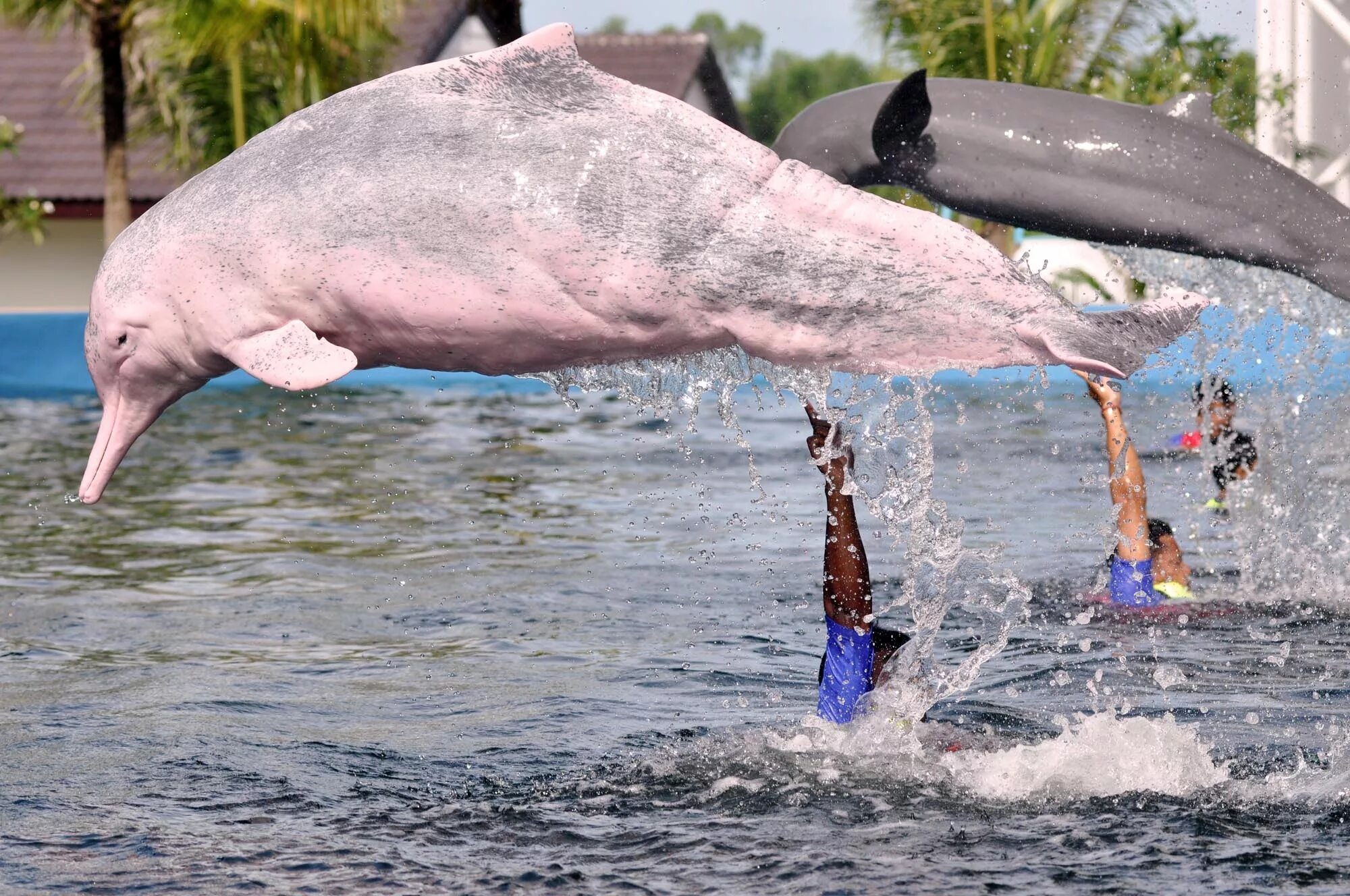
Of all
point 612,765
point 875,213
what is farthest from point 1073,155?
point 612,765

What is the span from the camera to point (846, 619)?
5344 mm

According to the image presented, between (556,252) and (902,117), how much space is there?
1352 millimetres

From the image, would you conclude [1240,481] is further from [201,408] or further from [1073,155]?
[201,408]

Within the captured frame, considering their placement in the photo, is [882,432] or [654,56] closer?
[882,432]

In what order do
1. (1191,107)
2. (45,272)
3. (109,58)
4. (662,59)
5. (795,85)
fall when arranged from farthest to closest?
(795,85) < (662,59) < (45,272) < (109,58) < (1191,107)

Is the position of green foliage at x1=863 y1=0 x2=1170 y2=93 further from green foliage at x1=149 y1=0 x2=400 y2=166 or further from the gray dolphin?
the gray dolphin

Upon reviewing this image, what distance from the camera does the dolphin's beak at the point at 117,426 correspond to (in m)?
4.75

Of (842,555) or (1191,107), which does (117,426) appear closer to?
(842,555)

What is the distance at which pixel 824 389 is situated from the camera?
4484mm

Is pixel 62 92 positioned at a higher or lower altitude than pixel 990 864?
higher

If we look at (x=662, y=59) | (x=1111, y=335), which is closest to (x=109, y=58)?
(x=662, y=59)

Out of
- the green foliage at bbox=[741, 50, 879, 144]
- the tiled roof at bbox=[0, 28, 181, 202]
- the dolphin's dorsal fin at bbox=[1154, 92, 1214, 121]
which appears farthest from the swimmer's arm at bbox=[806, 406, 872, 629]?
the green foliage at bbox=[741, 50, 879, 144]

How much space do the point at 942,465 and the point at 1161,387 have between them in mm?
5183

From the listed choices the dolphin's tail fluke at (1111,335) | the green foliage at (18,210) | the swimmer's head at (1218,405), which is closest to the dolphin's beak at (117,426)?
the dolphin's tail fluke at (1111,335)
